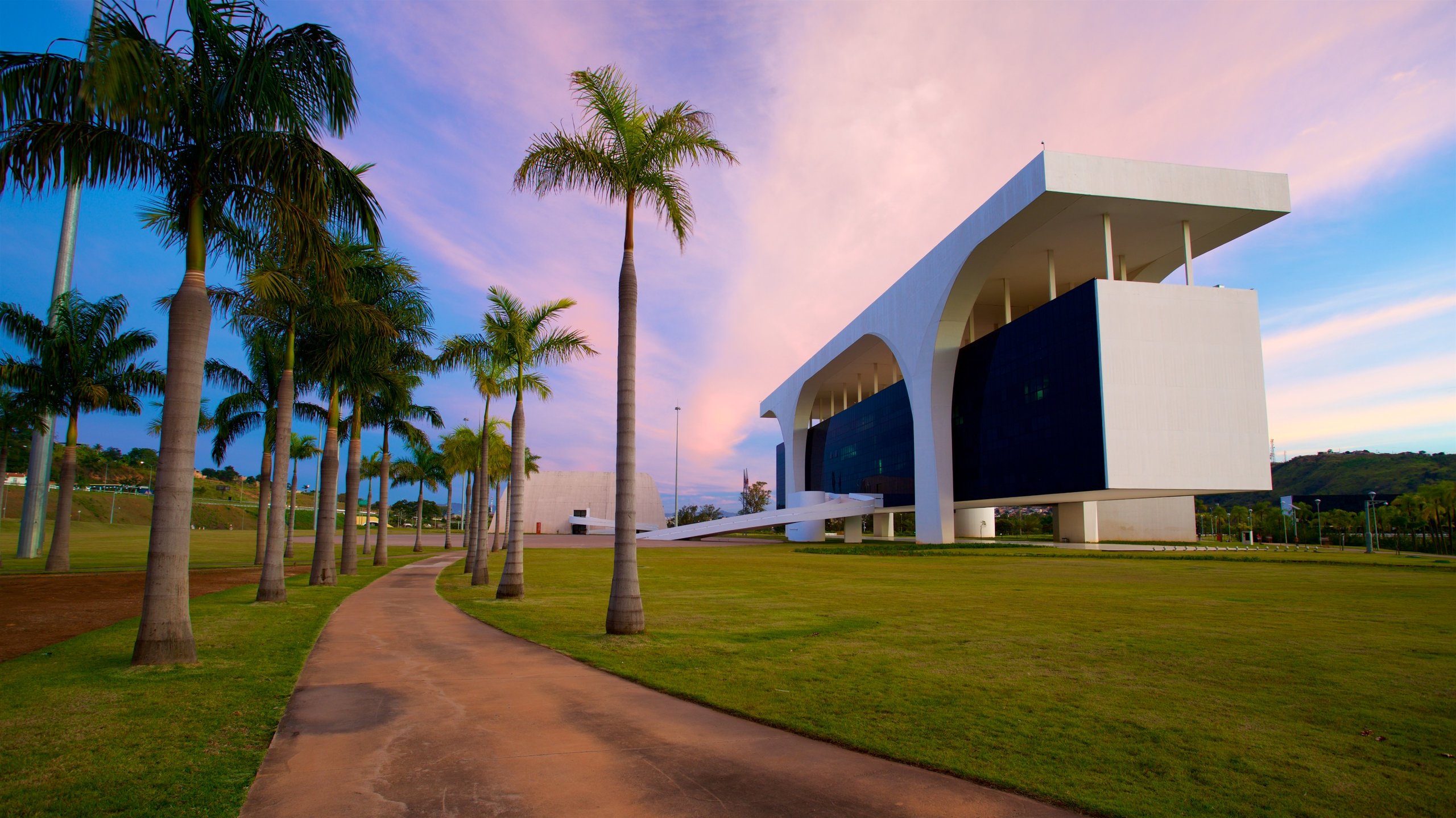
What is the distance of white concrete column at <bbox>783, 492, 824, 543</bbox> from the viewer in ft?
237

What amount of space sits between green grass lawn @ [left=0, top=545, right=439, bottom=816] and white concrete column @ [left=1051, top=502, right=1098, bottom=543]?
48.2 metres

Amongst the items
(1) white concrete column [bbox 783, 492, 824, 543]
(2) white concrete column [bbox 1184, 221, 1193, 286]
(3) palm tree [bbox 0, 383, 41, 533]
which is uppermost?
(2) white concrete column [bbox 1184, 221, 1193, 286]

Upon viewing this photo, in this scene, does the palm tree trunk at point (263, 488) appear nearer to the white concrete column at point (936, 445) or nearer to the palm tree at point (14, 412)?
the palm tree at point (14, 412)

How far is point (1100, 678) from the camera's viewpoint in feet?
27.6

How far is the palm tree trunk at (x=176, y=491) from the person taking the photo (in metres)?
9.13

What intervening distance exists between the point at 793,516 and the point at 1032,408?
78.8ft

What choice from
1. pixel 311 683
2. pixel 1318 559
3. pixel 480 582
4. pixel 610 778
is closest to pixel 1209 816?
pixel 610 778

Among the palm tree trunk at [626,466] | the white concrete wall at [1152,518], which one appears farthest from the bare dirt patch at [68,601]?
the white concrete wall at [1152,518]

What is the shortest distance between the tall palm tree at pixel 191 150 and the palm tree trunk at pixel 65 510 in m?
21.2

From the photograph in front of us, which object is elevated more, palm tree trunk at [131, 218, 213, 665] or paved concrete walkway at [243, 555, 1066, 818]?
palm tree trunk at [131, 218, 213, 665]

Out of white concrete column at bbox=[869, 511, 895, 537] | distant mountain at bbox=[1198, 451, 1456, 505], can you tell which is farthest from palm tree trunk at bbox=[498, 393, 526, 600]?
distant mountain at bbox=[1198, 451, 1456, 505]

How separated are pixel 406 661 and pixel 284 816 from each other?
559 cm

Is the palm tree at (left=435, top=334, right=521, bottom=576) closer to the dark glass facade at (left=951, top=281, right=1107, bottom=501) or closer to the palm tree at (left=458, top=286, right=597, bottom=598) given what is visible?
the palm tree at (left=458, top=286, right=597, bottom=598)

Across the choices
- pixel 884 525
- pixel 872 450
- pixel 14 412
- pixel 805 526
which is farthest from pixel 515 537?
pixel 884 525
